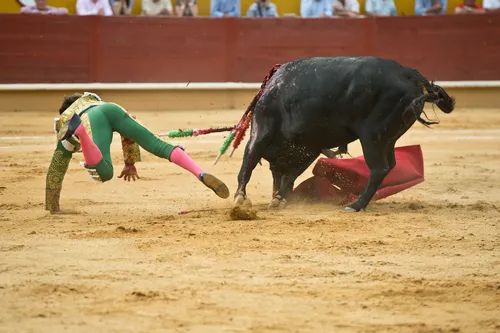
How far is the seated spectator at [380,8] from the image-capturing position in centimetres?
1335

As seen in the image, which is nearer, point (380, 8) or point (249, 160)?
point (249, 160)

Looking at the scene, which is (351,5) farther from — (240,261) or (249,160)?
(240,261)

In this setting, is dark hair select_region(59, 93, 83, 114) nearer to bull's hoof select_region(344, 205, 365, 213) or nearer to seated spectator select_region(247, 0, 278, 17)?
bull's hoof select_region(344, 205, 365, 213)

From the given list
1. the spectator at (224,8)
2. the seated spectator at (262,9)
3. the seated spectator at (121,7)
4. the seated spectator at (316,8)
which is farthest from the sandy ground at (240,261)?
the seated spectator at (316,8)

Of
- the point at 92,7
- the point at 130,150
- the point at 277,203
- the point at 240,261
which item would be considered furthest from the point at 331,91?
the point at 92,7

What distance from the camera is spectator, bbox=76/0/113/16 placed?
12.4m

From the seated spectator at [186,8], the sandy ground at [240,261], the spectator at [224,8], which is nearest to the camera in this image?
the sandy ground at [240,261]

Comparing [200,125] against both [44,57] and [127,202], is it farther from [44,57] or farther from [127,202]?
[127,202]

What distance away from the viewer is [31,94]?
12.2m

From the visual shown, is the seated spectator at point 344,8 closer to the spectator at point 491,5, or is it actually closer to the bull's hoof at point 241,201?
the spectator at point 491,5

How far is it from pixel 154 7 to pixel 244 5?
1169 millimetres

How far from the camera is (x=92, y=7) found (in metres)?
12.4

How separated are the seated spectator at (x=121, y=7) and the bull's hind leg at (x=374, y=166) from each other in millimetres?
6795

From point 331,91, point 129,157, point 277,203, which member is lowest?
point 277,203
